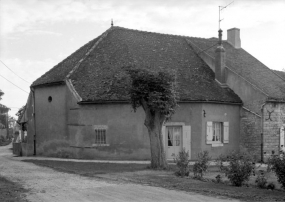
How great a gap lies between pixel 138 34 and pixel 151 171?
44.2 feet

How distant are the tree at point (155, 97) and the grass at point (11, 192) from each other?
637cm

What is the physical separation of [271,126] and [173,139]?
19.8 ft

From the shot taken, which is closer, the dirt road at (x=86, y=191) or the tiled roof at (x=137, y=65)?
the dirt road at (x=86, y=191)

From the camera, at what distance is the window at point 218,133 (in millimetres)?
23612

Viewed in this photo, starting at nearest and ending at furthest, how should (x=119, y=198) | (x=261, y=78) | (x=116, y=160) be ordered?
(x=119, y=198) < (x=116, y=160) < (x=261, y=78)

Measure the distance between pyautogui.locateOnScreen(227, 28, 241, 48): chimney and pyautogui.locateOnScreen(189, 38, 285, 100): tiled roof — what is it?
1.13 ft

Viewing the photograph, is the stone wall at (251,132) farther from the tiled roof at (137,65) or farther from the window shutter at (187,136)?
the window shutter at (187,136)

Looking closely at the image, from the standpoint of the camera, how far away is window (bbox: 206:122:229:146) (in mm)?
23612

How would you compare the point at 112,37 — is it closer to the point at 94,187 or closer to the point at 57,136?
the point at 57,136

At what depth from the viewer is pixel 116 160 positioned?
21.9 m

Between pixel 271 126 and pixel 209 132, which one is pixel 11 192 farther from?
pixel 271 126

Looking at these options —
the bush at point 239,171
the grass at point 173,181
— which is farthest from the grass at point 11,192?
the bush at point 239,171

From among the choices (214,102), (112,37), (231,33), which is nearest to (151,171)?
(214,102)

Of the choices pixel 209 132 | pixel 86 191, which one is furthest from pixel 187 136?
pixel 86 191
